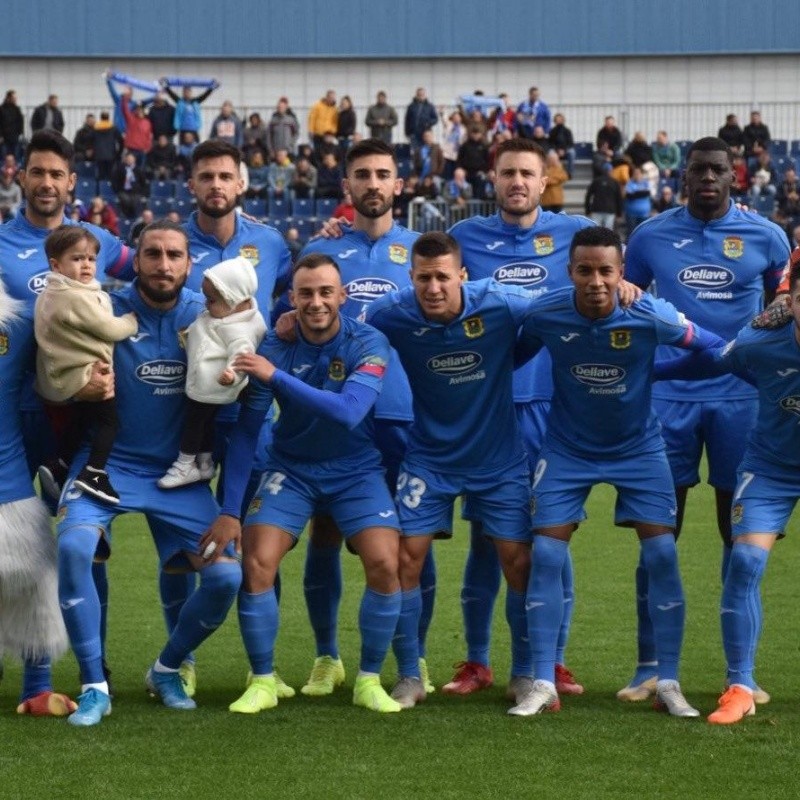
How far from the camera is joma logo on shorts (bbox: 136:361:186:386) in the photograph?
6262mm

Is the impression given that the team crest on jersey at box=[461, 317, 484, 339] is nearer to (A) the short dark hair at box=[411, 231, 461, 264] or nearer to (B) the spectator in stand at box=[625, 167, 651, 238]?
(A) the short dark hair at box=[411, 231, 461, 264]

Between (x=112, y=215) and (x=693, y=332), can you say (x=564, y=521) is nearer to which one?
(x=693, y=332)

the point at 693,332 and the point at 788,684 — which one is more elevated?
the point at 693,332

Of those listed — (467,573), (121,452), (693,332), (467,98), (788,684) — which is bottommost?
(788,684)

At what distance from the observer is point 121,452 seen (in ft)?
20.7

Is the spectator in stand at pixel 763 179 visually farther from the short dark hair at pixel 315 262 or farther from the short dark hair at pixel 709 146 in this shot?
the short dark hair at pixel 315 262

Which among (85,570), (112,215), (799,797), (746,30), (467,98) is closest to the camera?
(799,797)

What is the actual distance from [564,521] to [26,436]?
7.36 feet

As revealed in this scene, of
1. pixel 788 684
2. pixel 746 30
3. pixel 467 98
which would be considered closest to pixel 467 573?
pixel 788 684

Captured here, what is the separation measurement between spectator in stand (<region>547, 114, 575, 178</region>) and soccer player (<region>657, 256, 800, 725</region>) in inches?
837

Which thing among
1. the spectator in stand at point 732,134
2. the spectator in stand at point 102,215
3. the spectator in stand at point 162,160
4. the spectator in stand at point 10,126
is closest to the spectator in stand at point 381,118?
the spectator in stand at point 162,160

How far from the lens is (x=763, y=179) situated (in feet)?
84.5

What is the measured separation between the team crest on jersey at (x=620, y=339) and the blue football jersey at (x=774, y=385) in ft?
1.25

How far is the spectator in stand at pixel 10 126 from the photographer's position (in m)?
26.5
